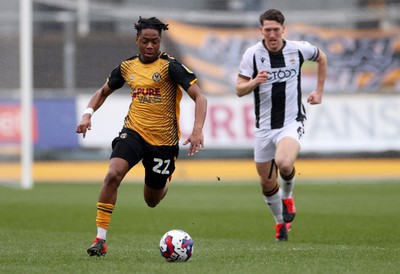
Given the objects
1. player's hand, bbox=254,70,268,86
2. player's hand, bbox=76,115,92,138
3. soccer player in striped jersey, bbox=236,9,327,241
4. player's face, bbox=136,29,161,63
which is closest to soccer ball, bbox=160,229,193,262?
player's hand, bbox=76,115,92,138

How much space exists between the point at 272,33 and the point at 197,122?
2.53 meters

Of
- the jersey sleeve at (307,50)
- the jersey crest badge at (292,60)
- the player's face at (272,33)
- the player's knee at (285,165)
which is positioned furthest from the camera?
the jersey sleeve at (307,50)

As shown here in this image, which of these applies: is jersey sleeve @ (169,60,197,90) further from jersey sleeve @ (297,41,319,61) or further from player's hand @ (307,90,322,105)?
jersey sleeve @ (297,41,319,61)

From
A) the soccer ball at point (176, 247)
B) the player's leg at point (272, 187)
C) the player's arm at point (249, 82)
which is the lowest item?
the player's leg at point (272, 187)

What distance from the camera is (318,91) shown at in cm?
1150

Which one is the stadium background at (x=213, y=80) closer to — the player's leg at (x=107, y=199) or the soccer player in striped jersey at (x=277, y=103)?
the soccer player in striped jersey at (x=277, y=103)

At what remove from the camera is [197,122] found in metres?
9.00

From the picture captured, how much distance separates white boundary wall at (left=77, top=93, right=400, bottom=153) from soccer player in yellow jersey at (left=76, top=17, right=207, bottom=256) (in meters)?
13.7

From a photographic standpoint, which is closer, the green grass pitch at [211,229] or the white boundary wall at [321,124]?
the green grass pitch at [211,229]

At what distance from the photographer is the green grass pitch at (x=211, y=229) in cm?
827

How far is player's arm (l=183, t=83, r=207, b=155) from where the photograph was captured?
8.82 meters

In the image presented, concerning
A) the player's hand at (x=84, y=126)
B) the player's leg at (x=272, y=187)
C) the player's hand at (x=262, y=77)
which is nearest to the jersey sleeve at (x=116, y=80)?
the player's hand at (x=84, y=126)

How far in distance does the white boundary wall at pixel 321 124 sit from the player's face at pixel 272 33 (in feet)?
39.7

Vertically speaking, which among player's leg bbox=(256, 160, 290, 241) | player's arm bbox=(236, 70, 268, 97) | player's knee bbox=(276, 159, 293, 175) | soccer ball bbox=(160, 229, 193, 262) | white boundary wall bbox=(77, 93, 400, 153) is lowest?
white boundary wall bbox=(77, 93, 400, 153)
